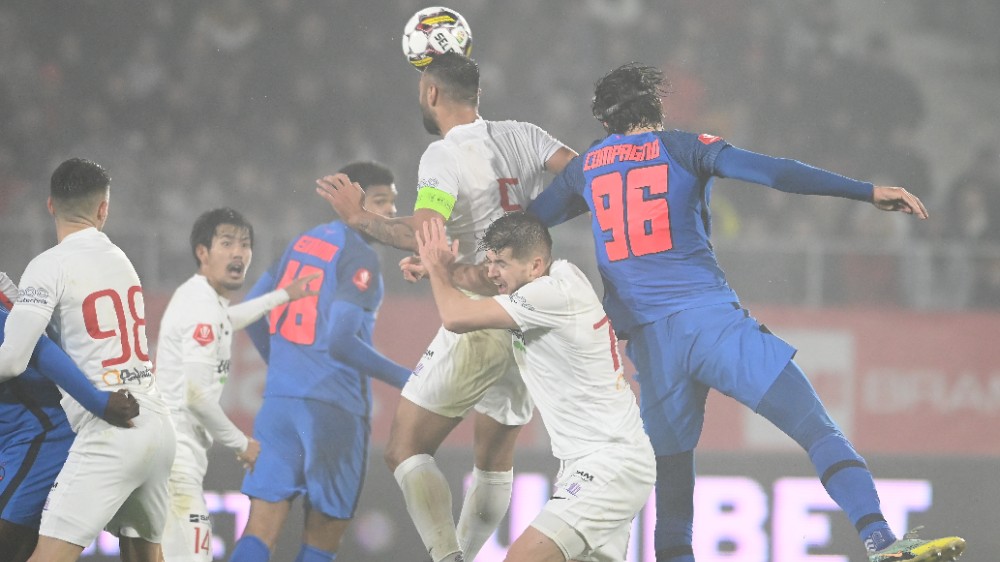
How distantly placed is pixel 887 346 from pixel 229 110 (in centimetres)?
562

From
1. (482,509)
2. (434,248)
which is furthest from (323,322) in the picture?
(434,248)

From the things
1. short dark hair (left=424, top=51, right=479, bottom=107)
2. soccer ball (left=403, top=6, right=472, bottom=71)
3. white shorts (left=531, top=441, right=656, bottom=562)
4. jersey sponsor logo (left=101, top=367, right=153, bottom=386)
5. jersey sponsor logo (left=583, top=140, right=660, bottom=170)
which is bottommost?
white shorts (left=531, top=441, right=656, bottom=562)

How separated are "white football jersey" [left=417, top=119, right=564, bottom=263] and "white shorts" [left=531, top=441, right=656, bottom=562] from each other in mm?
1203

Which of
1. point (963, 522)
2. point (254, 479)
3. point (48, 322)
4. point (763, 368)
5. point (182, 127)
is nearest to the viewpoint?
point (48, 322)

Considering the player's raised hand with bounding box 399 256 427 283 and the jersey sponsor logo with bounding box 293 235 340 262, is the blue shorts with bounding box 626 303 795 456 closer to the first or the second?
the player's raised hand with bounding box 399 256 427 283

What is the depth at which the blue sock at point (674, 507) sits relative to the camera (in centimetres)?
478

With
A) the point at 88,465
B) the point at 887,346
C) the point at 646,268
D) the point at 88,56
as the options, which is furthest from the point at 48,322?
the point at 88,56

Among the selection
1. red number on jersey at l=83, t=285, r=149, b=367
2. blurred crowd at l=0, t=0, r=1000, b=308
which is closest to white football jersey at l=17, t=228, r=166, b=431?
red number on jersey at l=83, t=285, r=149, b=367

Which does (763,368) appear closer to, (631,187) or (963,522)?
(631,187)

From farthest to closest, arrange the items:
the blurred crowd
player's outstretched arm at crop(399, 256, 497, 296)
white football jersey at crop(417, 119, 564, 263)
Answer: the blurred crowd → white football jersey at crop(417, 119, 564, 263) → player's outstretched arm at crop(399, 256, 497, 296)

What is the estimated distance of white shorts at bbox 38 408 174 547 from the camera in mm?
4137

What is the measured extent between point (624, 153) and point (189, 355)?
7.10 feet

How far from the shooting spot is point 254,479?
5.83 meters

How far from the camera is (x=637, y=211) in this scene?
470 centimetres
